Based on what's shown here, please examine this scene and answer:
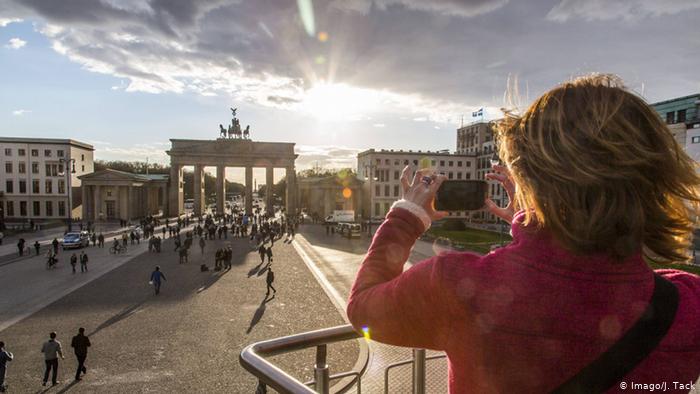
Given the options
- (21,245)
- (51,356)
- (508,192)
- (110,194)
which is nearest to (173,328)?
(51,356)

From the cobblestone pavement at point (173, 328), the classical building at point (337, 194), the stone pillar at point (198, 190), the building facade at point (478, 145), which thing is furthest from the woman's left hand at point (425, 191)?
the stone pillar at point (198, 190)

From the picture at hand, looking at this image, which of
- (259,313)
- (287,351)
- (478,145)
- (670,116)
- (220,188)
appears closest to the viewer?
(287,351)

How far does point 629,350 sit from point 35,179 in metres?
88.8

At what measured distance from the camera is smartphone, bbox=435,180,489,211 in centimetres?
204

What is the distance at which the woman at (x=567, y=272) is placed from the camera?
49.3 inches

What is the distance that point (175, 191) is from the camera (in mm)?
74062

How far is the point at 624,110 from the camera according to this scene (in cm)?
140


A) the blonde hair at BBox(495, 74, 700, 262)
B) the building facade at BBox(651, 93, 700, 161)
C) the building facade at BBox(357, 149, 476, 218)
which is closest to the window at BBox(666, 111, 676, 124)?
the building facade at BBox(651, 93, 700, 161)

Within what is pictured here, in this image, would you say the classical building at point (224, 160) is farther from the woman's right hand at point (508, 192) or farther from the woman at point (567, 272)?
the woman at point (567, 272)

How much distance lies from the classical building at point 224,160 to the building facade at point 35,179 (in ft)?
53.4

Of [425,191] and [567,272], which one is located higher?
[425,191]

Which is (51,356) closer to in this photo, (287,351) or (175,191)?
(287,351)

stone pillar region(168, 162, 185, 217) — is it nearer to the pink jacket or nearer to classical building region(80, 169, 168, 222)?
classical building region(80, 169, 168, 222)

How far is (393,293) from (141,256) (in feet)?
114
